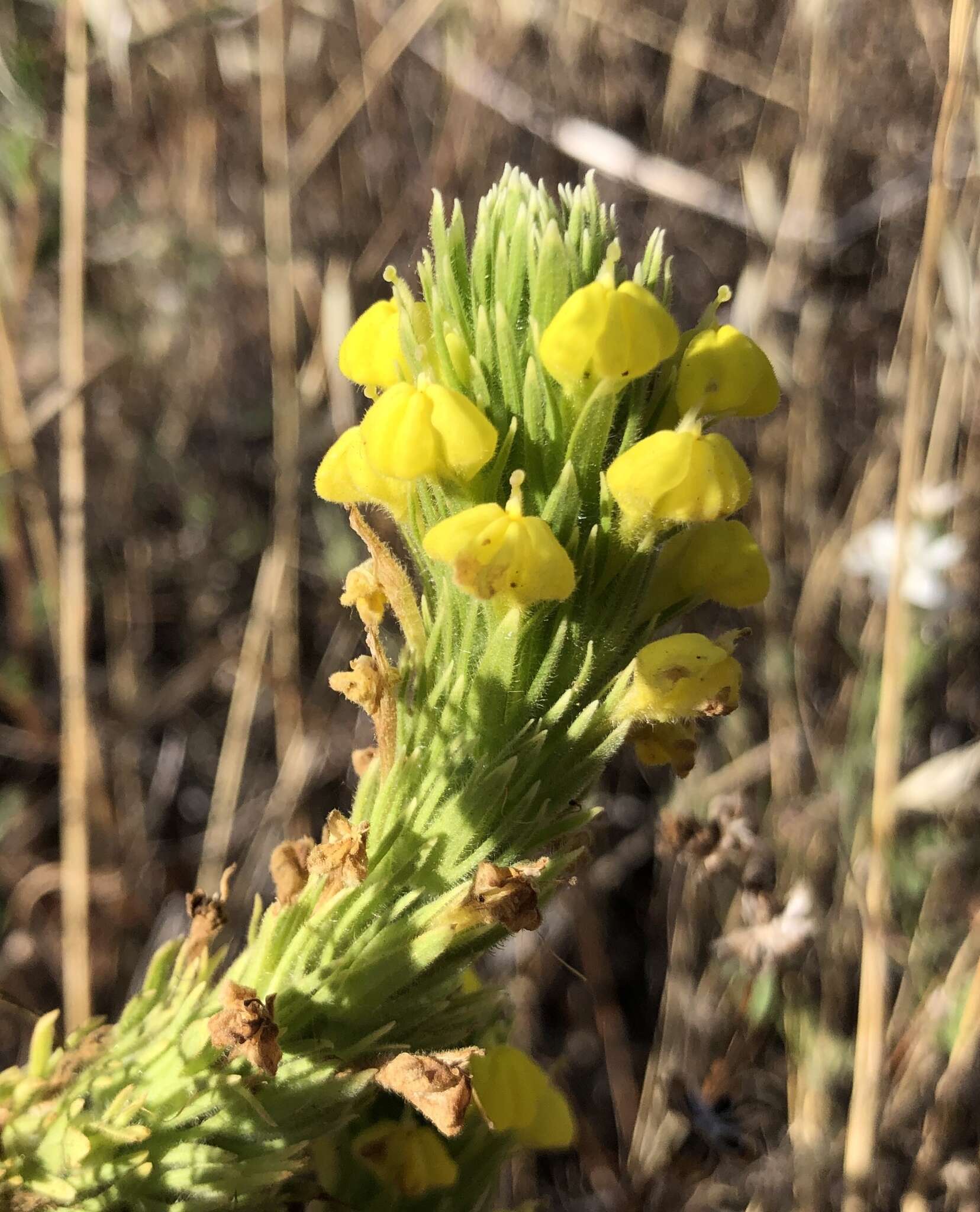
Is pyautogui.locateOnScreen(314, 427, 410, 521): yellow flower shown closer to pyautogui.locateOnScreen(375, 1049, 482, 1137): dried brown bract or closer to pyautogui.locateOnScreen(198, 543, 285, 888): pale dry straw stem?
pyautogui.locateOnScreen(375, 1049, 482, 1137): dried brown bract

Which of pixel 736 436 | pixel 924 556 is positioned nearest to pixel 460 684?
pixel 924 556

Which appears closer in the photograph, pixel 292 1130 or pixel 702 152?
pixel 292 1130

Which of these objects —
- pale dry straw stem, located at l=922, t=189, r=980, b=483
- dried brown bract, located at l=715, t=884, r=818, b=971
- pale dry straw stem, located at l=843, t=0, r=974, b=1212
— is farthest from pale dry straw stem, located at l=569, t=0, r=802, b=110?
dried brown bract, located at l=715, t=884, r=818, b=971

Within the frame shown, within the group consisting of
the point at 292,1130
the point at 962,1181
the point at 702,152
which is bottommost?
the point at 962,1181

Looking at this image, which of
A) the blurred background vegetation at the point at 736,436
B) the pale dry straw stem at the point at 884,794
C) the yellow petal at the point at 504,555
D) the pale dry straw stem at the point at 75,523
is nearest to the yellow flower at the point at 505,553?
the yellow petal at the point at 504,555

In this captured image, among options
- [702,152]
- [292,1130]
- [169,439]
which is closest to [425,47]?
[702,152]

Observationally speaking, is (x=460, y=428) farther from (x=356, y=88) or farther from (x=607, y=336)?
(x=356, y=88)

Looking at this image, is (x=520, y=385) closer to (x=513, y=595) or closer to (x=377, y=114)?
(x=513, y=595)
